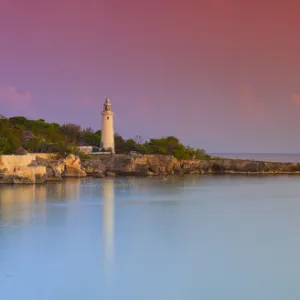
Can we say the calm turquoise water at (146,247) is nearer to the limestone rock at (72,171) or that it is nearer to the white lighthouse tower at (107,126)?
the limestone rock at (72,171)

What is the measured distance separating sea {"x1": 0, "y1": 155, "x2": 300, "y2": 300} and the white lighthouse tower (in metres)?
16.8

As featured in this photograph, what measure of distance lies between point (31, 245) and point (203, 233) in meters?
5.11

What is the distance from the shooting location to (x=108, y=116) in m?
41.0

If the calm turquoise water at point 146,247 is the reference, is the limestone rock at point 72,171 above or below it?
above

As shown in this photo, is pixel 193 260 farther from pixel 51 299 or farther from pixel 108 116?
pixel 108 116

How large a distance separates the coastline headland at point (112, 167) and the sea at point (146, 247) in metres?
3.26

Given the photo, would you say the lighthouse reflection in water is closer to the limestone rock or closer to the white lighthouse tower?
the limestone rock

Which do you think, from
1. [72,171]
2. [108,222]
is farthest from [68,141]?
[108,222]

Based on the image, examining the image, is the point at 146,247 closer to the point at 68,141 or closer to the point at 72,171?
the point at 72,171

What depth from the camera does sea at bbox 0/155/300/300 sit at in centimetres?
1003

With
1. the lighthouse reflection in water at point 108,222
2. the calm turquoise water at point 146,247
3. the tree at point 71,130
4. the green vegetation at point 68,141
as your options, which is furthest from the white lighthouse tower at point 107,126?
the calm turquoise water at point 146,247

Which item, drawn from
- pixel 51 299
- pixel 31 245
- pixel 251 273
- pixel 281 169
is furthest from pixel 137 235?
pixel 281 169

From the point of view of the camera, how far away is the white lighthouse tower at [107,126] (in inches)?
1617

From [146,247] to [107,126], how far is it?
28316 mm
